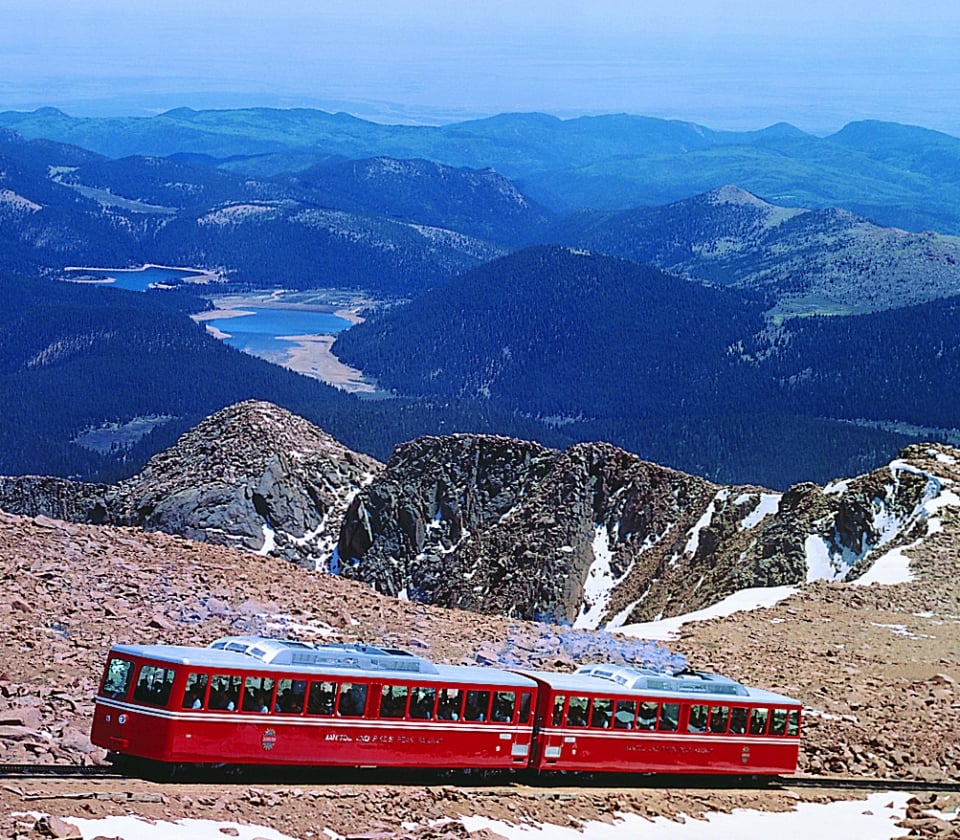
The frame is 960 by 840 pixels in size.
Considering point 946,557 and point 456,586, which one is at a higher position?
point 946,557

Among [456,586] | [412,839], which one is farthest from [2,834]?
[456,586]

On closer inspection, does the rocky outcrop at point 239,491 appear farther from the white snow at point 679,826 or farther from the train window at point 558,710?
the white snow at point 679,826

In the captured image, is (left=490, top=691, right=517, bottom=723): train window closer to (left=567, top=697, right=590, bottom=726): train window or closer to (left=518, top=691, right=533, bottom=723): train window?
(left=518, top=691, right=533, bottom=723): train window

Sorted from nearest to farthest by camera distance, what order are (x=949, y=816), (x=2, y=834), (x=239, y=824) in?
(x=2, y=834)
(x=239, y=824)
(x=949, y=816)

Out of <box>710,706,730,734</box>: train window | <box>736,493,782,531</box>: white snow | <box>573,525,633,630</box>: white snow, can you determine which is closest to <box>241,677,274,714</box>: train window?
<box>710,706,730,734</box>: train window

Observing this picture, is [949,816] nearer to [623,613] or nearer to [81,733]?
[81,733]

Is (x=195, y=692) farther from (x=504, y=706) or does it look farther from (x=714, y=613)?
(x=714, y=613)

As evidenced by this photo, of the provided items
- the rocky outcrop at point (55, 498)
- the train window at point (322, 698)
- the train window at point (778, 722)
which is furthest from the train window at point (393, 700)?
the rocky outcrop at point (55, 498)

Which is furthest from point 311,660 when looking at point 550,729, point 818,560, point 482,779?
point 818,560
